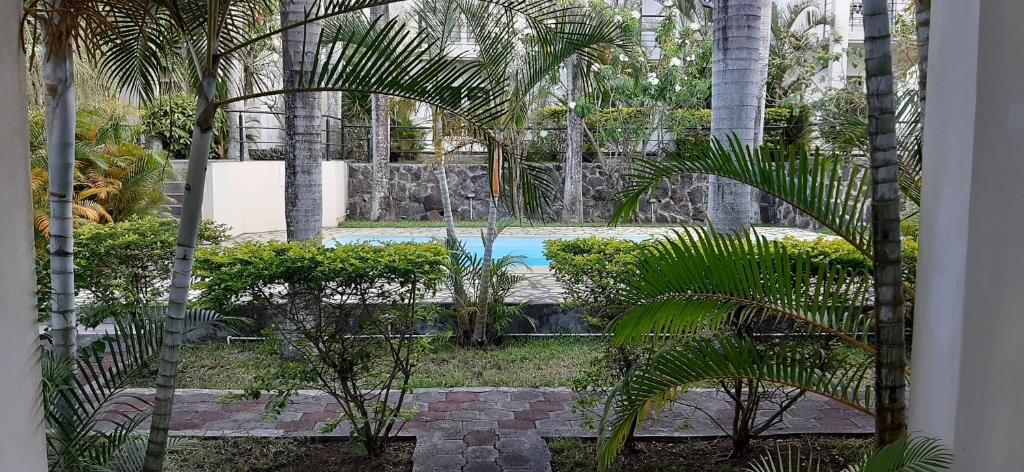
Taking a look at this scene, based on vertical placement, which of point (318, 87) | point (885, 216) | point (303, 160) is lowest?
point (885, 216)

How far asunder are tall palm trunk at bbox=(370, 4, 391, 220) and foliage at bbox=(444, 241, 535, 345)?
928cm

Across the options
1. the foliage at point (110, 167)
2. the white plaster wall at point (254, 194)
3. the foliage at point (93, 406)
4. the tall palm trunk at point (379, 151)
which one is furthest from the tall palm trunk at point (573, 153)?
the foliage at point (93, 406)

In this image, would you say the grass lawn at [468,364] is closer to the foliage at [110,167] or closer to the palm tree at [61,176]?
the palm tree at [61,176]

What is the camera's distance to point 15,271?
2074 millimetres

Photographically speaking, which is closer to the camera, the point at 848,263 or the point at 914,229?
the point at 848,263

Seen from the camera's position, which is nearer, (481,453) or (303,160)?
(481,453)

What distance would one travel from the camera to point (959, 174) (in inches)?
98.0

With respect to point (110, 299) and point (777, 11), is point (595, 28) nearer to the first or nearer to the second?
point (110, 299)

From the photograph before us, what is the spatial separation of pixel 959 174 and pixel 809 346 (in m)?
1.68

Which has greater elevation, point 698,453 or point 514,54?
point 514,54

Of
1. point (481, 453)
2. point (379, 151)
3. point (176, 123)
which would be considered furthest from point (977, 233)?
point (379, 151)

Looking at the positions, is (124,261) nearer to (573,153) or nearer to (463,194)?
(573,153)

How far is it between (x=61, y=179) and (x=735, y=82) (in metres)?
3.64

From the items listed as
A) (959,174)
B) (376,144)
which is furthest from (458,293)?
(376,144)
